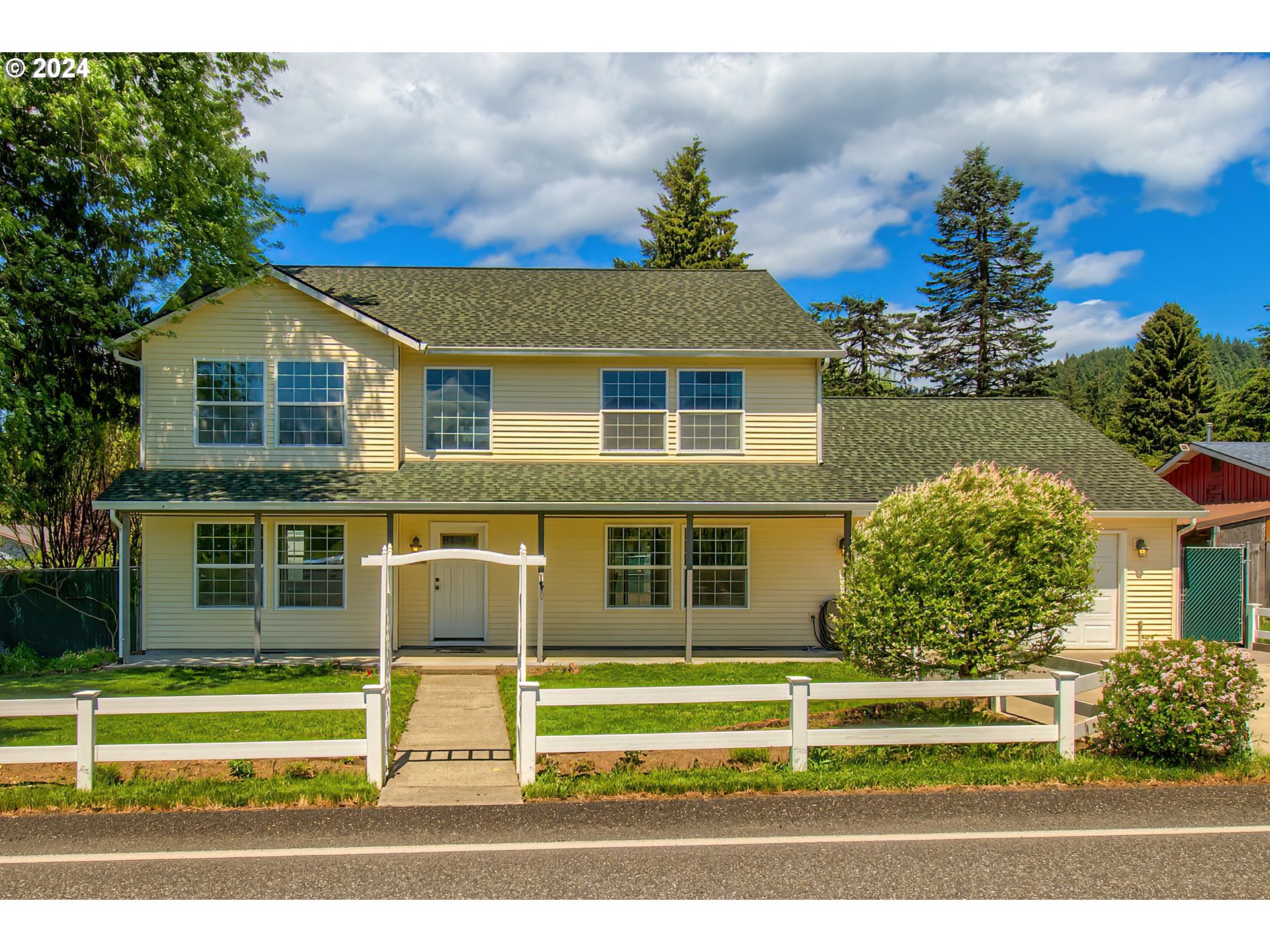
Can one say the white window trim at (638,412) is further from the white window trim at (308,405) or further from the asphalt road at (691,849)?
the asphalt road at (691,849)

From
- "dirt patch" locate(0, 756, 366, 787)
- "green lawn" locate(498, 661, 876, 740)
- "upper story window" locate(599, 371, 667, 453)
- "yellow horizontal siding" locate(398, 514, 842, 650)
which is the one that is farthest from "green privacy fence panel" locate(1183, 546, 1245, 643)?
"dirt patch" locate(0, 756, 366, 787)

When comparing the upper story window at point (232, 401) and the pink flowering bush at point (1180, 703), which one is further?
the upper story window at point (232, 401)

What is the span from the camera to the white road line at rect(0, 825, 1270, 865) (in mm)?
6090

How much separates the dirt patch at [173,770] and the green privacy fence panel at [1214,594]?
17237 millimetres

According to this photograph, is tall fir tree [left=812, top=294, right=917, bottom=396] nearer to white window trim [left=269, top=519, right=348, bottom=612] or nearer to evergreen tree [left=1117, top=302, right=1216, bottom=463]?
evergreen tree [left=1117, top=302, right=1216, bottom=463]

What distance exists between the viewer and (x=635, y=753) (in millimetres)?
8945

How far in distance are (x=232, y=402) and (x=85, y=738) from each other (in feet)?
32.4

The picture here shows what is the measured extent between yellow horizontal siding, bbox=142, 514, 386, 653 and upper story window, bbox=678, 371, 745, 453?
654cm

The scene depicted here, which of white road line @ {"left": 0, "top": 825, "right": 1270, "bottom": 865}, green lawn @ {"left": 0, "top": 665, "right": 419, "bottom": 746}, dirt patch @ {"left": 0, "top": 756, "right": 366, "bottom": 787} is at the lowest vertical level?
green lawn @ {"left": 0, "top": 665, "right": 419, "bottom": 746}

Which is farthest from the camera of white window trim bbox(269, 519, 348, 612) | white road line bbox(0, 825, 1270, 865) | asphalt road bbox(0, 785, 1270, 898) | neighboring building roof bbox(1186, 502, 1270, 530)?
neighboring building roof bbox(1186, 502, 1270, 530)

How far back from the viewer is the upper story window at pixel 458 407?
1719 cm

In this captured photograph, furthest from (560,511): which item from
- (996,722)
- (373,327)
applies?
(996,722)

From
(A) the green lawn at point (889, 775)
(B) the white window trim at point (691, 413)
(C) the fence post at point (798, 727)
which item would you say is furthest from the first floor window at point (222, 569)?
(C) the fence post at point (798, 727)

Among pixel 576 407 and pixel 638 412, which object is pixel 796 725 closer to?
pixel 638 412
